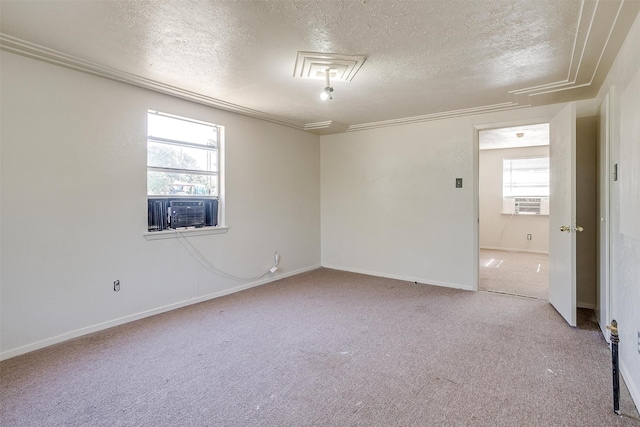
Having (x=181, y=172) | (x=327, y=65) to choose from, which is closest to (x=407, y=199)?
(x=327, y=65)

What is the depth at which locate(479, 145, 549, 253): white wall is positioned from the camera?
22.9 feet

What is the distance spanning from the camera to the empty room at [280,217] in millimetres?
1915

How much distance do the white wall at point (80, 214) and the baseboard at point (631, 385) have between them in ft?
12.1

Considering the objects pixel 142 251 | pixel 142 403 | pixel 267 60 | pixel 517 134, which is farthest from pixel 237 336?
pixel 517 134

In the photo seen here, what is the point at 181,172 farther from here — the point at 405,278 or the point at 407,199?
the point at 405,278

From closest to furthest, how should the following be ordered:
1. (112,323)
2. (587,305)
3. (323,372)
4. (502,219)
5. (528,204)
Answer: (323,372) → (112,323) → (587,305) → (528,204) → (502,219)

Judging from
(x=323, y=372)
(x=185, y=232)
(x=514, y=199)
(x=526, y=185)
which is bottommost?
(x=323, y=372)

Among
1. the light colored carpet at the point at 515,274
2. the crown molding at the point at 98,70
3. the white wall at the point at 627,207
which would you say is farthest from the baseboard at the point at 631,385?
the crown molding at the point at 98,70

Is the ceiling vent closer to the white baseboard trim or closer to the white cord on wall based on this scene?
the white cord on wall

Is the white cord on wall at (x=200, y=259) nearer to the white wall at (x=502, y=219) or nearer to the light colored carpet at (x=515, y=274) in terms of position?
the light colored carpet at (x=515, y=274)

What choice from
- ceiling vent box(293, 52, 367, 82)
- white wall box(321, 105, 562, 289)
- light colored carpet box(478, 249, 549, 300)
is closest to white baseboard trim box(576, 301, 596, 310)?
light colored carpet box(478, 249, 549, 300)

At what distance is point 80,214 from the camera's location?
278 cm

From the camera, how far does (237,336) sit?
2783 mm

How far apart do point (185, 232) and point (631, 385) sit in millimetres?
3834
